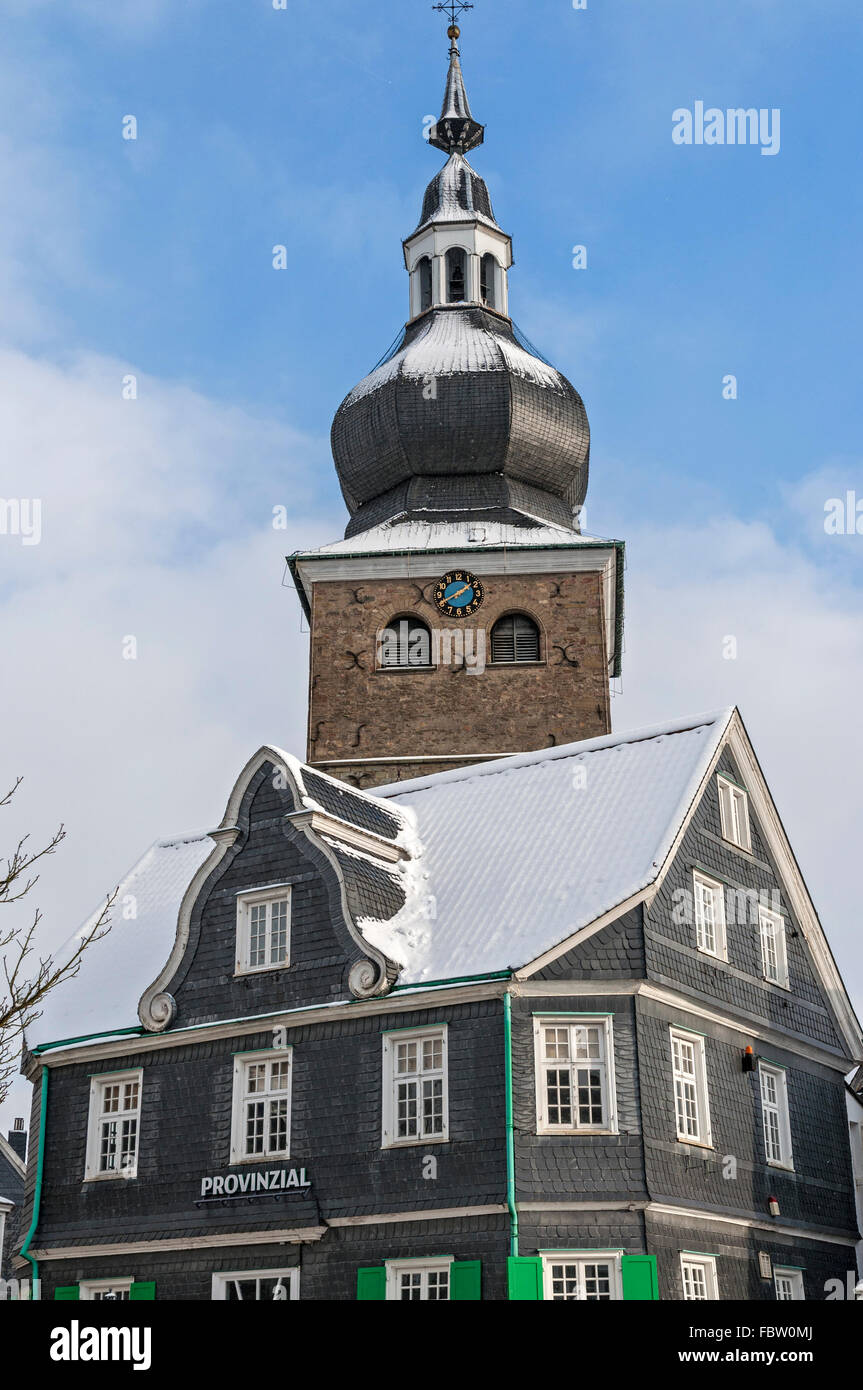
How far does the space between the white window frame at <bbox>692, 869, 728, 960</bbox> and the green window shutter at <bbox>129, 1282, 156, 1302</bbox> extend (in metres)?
9.32

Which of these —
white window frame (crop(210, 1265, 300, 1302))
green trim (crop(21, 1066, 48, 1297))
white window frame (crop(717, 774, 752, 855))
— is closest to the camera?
white window frame (crop(210, 1265, 300, 1302))

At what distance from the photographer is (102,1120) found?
2761cm

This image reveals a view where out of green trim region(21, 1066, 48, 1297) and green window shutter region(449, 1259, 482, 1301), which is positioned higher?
green trim region(21, 1066, 48, 1297)

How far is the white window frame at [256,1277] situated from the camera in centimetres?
2472

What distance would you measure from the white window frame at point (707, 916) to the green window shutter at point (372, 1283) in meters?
6.64

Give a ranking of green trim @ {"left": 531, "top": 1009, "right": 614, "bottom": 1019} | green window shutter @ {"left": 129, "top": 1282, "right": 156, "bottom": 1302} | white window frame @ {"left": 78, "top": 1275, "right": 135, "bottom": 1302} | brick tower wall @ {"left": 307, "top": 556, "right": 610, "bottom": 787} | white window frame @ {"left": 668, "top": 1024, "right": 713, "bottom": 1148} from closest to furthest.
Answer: green trim @ {"left": 531, "top": 1009, "right": 614, "bottom": 1019}
white window frame @ {"left": 668, "top": 1024, "right": 713, "bottom": 1148}
green window shutter @ {"left": 129, "top": 1282, "right": 156, "bottom": 1302}
white window frame @ {"left": 78, "top": 1275, "right": 135, "bottom": 1302}
brick tower wall @ {"left": 307, "top": 556, "right": 610, "bottom": 787}

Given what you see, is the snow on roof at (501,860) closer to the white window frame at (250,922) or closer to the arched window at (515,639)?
the white window frame at (250,922)

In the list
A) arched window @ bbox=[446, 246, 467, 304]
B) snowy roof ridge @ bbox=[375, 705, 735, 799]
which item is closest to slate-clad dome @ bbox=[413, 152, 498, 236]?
arched window @ bbox=[446, 246, 467, 304]

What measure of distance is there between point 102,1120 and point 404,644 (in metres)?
20.1

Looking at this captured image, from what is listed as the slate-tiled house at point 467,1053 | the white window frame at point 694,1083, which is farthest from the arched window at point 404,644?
the white window frame at point 694,1083

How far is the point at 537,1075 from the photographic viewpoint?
2384 cm

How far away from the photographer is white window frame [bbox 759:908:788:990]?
28.8 m

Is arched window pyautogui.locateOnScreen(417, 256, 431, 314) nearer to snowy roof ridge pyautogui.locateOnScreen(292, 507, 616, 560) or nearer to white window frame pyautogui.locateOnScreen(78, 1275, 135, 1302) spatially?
snowy roof ridge pyautogui.locateOnScreen(292, 507, 616, 560)
